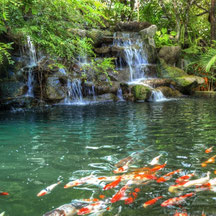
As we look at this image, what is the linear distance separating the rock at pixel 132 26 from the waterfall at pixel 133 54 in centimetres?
140

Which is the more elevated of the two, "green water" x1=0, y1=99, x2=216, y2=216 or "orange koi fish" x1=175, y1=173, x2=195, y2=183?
"green water" x1=0, y1=99, x2=216, y2=216

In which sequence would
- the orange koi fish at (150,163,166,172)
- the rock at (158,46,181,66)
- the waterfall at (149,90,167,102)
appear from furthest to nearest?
the rock at (158,46,181,66)
the waterfall at (149,90,167,102)
the orange koi fish at (150,163,166,172)

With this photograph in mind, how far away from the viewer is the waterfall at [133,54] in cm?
1419

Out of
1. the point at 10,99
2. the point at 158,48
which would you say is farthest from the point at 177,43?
the point at 10,99

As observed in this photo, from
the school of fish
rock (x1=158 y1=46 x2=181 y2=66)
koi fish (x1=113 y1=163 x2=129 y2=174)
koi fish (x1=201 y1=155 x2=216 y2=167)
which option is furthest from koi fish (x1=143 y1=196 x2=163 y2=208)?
rock (x1=158 y1=46 x2=181 y2=66)

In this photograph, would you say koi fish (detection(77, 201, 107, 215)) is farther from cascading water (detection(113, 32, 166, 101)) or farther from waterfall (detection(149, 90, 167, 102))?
cascading water (detection(113, 32, 166, 101))

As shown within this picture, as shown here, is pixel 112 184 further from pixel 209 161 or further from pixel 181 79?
pixel 181 79

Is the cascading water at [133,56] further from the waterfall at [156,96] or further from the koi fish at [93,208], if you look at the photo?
the koi fish at [93,208]

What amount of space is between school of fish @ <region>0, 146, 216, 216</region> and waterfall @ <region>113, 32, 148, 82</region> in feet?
36.7

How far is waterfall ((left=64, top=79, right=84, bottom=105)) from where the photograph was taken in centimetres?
1080

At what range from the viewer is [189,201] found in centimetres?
206

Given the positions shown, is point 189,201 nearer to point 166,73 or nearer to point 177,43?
point 166,73

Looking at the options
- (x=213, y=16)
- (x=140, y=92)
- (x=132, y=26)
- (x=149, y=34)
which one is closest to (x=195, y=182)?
(x=140, y=92)

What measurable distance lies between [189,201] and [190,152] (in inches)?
59.0
